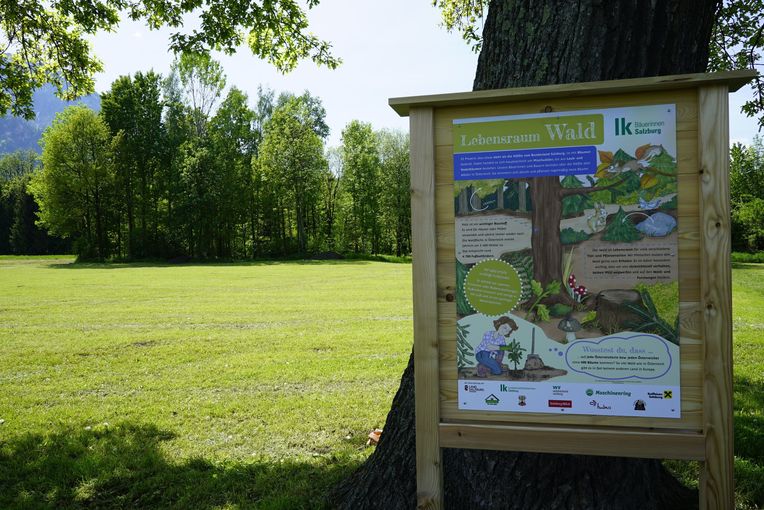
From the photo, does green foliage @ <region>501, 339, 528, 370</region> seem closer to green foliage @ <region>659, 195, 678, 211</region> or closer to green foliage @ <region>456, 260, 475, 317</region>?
green foliage @ <region>456, 260, 475, 317</region>

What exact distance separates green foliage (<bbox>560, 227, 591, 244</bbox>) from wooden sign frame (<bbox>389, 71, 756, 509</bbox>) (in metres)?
0.44

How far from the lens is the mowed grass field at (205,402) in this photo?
4820 millimetres

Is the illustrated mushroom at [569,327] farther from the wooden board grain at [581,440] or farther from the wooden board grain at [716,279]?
the wooden board grain at [716,279]

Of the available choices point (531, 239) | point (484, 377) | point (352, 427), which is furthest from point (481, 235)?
point (352, 427)

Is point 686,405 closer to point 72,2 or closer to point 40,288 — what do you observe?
point 72,2

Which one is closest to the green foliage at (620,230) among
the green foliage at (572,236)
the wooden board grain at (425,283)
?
the green foliage at (572,236)

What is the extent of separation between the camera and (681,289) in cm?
274

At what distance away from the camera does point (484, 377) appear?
2.93 m

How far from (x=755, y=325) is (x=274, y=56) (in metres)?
11.4

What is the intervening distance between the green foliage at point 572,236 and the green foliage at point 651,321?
364 mm

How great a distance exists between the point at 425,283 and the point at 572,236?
75 centimetres

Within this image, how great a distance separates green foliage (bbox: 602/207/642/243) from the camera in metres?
2.76

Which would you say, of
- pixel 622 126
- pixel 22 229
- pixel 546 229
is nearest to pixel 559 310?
pixel 546 229

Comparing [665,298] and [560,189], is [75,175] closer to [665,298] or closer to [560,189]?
[560,189]
